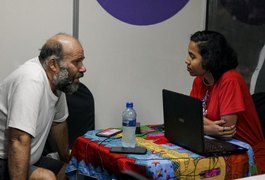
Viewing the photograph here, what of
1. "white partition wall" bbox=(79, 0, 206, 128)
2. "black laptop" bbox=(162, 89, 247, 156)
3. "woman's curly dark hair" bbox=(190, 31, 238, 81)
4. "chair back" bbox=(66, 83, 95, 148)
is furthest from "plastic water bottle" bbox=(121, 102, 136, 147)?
"white partition wall" bbox=(79, 0, 206, 128)

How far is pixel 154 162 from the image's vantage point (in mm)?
1728

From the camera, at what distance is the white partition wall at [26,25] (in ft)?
9.16

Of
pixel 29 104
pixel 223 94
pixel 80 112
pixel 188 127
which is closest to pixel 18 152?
pixel 29 104

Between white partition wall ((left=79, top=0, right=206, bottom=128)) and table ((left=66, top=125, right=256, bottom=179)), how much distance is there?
1.05 metres

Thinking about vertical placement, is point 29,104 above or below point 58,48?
below

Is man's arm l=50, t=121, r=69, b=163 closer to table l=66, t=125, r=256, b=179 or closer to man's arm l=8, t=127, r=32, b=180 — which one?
table l=66, t=125, r=256, b=179

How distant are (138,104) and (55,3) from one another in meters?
1.13

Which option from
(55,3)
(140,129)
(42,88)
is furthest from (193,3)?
(42,88)

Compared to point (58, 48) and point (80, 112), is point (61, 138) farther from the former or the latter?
point (58, 48)

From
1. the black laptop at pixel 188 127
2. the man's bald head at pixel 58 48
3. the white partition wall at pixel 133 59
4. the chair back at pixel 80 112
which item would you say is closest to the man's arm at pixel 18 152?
the man's bald head at pixel 58 48

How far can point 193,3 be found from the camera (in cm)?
351

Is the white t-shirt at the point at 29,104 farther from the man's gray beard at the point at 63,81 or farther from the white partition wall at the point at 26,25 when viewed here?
the white partition wall at the point at 26,25

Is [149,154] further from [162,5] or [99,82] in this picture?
[162,5]

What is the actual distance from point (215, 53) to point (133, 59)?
1054 millimetres
